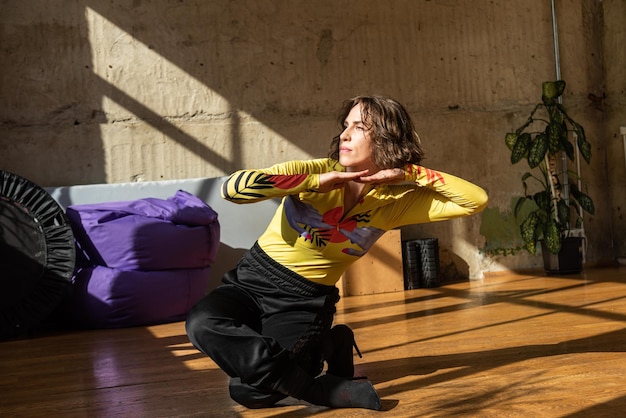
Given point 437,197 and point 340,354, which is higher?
point 437,197

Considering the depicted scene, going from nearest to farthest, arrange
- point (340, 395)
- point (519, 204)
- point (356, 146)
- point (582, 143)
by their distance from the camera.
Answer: point (340, 395) < point (356, 146) < point (582, 143) < point (519, 204)

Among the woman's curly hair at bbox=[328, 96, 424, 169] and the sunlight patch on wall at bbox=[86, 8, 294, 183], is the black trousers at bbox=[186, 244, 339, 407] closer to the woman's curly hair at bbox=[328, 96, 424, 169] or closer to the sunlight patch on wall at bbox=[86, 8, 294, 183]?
the woman's curly hair at bbox=[328, 96, 424, 169]

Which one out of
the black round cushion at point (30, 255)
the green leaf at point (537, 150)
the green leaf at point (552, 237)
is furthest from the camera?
the green leaf at point (537, 150)

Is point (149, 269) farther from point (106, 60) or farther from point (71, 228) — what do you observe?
point (106, 60)

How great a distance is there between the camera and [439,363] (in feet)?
10.3

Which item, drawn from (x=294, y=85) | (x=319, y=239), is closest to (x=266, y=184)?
(x=319, y=239)

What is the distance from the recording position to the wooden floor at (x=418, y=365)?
2480 millimetres

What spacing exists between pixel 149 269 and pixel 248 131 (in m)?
1.63

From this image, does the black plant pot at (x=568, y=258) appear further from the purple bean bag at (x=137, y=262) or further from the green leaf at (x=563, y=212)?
the purple bean bag at (x=137, y=262)

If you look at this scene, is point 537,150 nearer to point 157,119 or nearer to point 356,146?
point 157,119

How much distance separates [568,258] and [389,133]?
428 centimetres

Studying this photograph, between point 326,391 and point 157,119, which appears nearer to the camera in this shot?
point 326,391

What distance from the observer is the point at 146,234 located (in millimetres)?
5055

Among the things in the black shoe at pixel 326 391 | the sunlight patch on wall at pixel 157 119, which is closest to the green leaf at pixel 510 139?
the sunlight patch on wall at pixel 157 119
